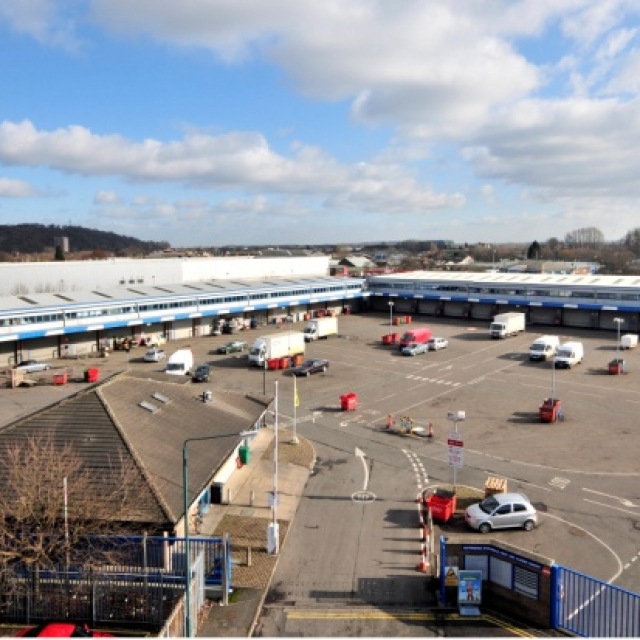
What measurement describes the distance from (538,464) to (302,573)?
12.9m

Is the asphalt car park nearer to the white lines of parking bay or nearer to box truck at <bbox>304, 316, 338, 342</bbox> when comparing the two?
the white lines of parking bay

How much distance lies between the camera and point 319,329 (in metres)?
57.5

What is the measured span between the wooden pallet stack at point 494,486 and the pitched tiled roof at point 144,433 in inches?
365

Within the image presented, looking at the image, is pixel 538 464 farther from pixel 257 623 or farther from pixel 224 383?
pixel 224 383

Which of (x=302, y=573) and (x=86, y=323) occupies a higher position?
(x=86, y=323)

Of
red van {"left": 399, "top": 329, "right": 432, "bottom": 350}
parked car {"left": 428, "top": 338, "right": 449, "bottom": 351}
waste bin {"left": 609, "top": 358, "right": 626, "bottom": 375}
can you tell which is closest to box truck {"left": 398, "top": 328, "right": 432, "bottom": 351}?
red van {"left": 399, "top": 329, "right": 432, "bottom": 350}

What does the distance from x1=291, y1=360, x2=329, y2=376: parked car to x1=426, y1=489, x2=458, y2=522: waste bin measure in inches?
890

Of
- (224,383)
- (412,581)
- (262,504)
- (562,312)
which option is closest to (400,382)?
(224,383)

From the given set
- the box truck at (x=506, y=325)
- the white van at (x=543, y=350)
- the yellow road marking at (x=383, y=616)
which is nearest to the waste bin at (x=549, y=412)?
the white van at (x=543, y=350)

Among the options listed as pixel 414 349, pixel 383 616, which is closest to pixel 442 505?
pixel 383 616

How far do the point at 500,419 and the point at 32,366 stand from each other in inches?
1302

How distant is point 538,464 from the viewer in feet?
83.8

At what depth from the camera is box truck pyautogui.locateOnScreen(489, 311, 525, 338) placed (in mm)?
57469

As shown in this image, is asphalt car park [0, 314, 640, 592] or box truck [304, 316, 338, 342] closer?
asphalt car park [0, 314, 640, 592]
